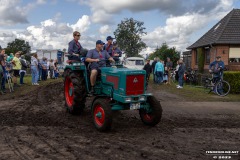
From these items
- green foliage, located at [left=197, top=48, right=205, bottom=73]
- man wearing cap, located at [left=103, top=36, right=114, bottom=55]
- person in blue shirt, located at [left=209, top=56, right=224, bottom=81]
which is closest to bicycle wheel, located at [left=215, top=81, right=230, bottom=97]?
person in blue shirt, located at [left=209, top=56, right=224, bottom=81]

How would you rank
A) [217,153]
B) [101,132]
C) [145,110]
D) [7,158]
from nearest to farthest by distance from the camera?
1. [7,158]
2. [217,153]
3. [101,132]
4. [145,110]

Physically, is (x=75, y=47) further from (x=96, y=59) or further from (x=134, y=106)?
(x=134, y=106)

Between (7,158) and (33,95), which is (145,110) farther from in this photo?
(33,95)

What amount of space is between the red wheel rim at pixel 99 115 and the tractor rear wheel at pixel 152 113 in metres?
1.10

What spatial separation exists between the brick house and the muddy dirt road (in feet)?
53.5

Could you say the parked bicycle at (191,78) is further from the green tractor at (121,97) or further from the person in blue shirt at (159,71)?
the green tractor at (121,97)

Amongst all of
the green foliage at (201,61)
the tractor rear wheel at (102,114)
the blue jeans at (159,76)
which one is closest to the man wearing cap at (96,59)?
the tractor rear wheel at (102,114)

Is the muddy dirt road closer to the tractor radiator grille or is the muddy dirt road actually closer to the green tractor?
the green tractor

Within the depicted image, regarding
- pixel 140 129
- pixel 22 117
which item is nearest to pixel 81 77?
pixel 22 117

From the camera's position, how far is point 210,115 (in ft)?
27.6

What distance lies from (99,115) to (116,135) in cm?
67

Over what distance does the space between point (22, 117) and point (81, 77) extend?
1.84 meters

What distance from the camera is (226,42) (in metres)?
24.1

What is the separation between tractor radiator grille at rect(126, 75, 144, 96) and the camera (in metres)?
6.34
